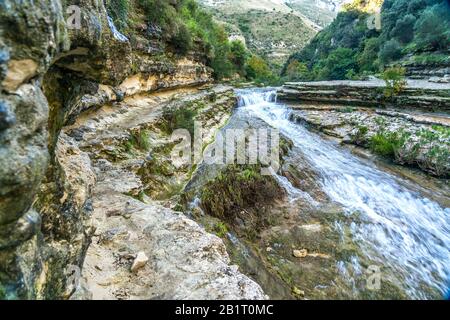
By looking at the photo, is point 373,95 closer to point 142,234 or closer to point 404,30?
point 142,234

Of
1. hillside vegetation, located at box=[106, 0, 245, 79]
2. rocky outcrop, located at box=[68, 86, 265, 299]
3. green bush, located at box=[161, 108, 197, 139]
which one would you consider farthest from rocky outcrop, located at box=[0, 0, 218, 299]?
hillside vegetation, located at box=[106, 0, 245, 79]

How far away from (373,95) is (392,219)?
10.4 m

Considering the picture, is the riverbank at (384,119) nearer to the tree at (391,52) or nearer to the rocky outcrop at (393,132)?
the rocky outcrop at (393,132)

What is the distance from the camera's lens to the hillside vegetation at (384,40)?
2263cm

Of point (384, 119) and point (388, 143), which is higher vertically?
point (384, 119)

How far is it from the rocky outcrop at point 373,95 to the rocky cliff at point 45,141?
43.9ft

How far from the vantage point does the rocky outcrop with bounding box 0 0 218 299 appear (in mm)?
1416

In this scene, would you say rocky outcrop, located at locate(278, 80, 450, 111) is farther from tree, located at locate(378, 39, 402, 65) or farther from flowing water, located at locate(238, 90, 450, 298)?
tree, located at locate(378, 39, 402, 65)

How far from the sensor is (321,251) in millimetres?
5340

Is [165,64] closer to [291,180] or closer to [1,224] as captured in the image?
[291,180]

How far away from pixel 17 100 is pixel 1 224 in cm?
65

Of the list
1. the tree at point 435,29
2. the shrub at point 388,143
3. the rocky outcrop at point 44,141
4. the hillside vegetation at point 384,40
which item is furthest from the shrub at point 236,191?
the tree at point 435,29

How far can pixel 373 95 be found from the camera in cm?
1489

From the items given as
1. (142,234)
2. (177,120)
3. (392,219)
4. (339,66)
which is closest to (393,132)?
(392,219)
